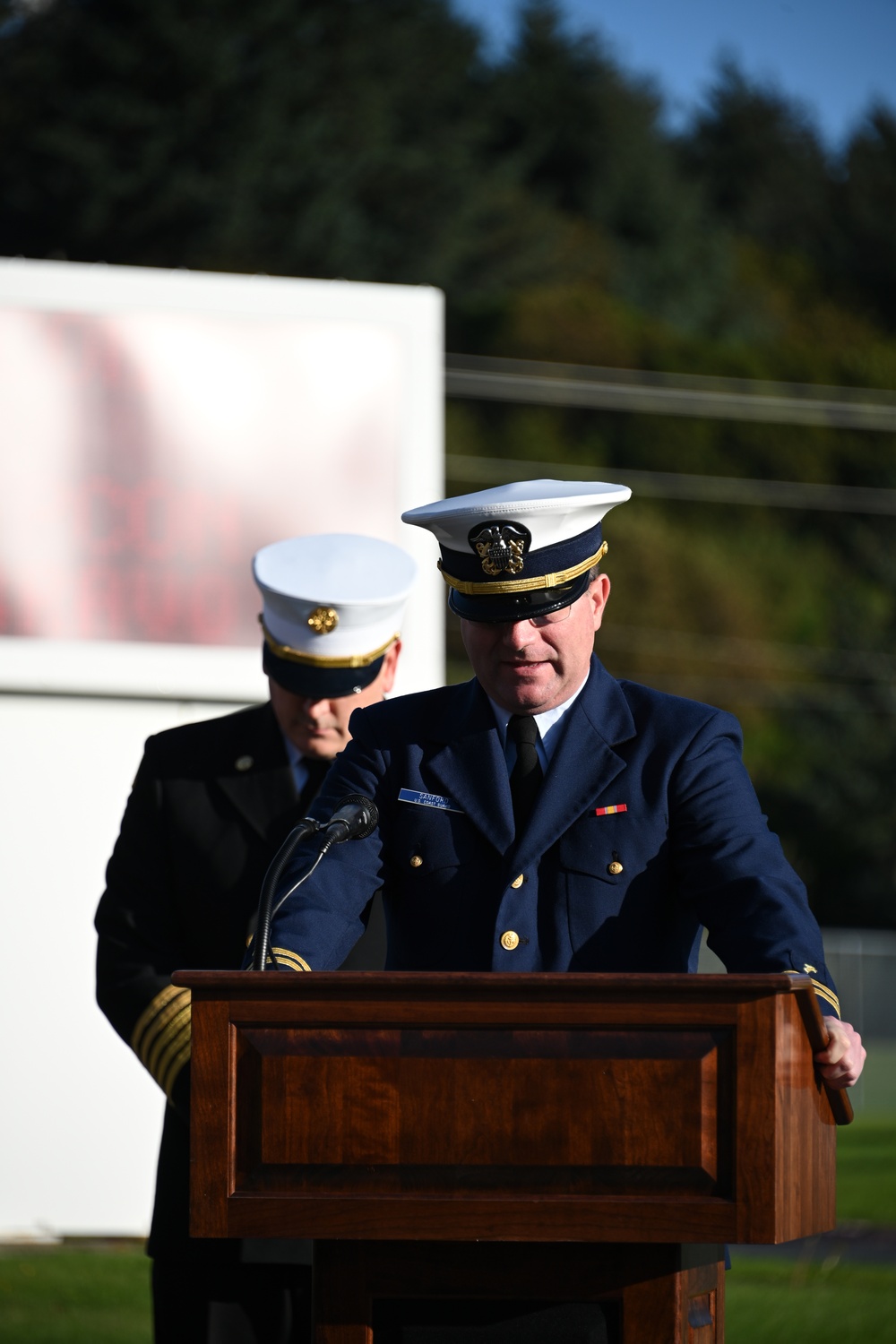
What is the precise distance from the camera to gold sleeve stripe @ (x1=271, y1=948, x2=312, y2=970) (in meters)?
2.46

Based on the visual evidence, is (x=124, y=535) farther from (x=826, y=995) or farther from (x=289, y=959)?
(x=826, y=995)

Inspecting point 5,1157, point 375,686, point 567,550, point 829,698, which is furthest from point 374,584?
point 829,698

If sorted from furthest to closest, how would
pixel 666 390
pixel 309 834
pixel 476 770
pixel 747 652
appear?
pixel 666 390
pixel 747 652
pixel 476 770
pixel 309 834

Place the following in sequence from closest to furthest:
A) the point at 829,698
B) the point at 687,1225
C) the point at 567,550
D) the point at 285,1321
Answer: the point at 687,1225, the point at 567,550, the point at 285,1321, the point at 829,698

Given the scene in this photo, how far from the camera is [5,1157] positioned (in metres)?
6.78

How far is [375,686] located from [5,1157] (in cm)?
376

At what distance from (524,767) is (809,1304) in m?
4.47

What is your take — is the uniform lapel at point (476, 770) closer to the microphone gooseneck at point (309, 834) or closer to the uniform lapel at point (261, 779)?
the microphone gooseneck at point (309, 834)

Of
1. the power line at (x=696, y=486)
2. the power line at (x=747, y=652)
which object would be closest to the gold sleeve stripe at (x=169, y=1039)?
the power line at (x=696, y=486)

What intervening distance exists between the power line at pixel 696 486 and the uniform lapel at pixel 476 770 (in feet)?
105

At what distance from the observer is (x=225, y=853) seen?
3.61 metres

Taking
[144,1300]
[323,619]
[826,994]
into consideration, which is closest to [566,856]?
[826,994]

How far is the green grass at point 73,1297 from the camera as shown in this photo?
19.1 feet

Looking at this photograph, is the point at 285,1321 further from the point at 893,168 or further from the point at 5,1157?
the point at 893,168
